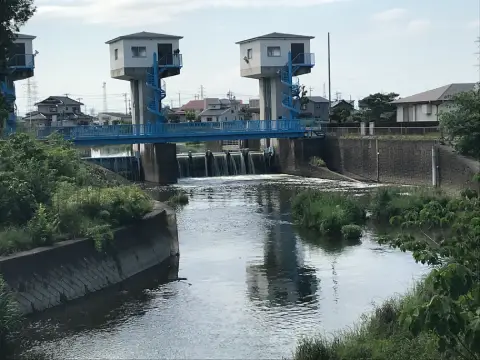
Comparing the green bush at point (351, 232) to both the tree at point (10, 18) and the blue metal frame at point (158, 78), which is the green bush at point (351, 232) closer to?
the tree at point (10, 18)

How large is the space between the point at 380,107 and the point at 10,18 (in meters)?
42.5

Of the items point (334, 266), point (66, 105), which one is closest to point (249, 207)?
point (334, 266)

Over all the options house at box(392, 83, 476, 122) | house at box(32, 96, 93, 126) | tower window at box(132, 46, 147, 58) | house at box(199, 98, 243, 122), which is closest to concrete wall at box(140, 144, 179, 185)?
tower window at box(132, 46, 147, 58)

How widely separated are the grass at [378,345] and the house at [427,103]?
35.7m

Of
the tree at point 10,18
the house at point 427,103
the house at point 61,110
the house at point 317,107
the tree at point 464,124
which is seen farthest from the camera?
the house at point 61,110

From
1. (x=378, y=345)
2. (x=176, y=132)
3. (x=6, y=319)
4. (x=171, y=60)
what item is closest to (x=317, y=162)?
(x=176, y=132)

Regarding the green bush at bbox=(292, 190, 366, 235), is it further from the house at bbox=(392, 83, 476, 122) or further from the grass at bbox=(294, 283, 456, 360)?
the house at bbox=(392, 83, 476, 122)

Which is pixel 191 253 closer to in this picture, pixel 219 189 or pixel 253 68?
pixel 219 189

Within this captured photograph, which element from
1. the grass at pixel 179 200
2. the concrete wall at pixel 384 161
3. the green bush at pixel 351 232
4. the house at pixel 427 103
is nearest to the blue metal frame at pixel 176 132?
the concrete wall at pixel 384 161

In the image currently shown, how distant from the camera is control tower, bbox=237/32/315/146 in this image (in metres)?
54.1

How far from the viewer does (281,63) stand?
54406 mm

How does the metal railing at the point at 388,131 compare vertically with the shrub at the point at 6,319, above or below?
above

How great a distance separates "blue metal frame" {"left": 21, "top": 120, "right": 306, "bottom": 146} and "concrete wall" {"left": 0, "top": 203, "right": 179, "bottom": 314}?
25045 mm

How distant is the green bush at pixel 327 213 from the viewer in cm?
2562
